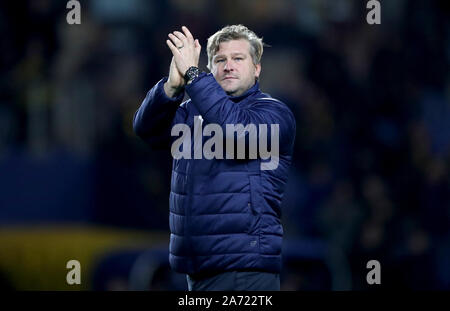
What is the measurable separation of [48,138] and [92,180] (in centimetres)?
60

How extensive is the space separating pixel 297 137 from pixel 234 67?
15.6 feet

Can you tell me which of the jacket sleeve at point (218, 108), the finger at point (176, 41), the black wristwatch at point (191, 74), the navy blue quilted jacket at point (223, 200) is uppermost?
the finger at point (176, 41)

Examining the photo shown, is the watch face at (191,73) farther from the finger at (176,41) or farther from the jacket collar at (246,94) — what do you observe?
the jacket collar at (246,94)

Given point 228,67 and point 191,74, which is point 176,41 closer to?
point 191,74

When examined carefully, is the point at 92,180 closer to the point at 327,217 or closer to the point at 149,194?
the point at 149,194

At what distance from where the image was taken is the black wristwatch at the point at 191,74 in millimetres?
4270

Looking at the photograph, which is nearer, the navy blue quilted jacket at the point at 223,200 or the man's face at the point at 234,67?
the navy blue quilted jacket at the point at 223,200

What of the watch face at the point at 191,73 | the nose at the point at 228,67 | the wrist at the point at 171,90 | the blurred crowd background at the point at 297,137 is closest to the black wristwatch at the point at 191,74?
the watch face at the point at 191,73

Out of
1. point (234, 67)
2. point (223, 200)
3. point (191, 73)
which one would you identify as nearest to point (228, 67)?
point (234, 67)

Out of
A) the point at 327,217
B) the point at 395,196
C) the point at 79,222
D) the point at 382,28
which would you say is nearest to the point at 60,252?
the point at 79,222

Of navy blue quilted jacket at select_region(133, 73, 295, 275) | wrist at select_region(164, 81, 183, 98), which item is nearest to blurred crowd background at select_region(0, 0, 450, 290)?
navy blue quilted jacket at select_region(133, 73, 295, 275)

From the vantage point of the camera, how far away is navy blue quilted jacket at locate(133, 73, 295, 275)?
13.9 feet

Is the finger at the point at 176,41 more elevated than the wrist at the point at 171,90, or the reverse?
the finger at the point at 176,41

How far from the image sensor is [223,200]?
430cm
